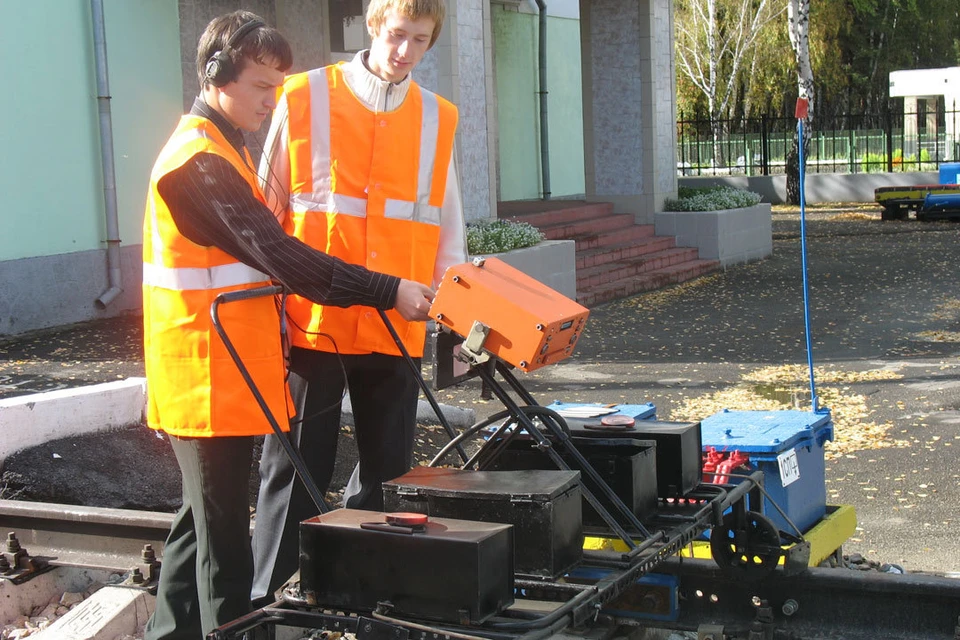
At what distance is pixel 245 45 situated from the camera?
3.27m

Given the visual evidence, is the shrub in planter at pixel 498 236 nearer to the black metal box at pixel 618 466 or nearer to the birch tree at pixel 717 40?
the black metal box at pixel 618 466

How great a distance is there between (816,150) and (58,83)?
79.8 feet

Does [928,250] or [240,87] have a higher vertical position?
[240,87]

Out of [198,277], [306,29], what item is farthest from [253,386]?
[306,29]

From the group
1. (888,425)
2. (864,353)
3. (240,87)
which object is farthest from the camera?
(864,353)

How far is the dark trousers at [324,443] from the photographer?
387cm

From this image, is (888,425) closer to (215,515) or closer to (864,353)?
(864,353)

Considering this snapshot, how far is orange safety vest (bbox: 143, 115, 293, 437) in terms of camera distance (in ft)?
10.9

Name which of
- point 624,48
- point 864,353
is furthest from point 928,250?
point 864,353

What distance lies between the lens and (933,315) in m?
12.8

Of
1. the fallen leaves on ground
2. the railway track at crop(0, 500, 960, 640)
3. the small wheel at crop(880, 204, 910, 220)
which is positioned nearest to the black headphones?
the railway track at crop(0, 500, 960, 640)

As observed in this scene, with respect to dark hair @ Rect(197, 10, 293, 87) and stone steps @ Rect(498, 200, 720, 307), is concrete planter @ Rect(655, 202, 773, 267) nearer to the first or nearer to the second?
stone steps @ Rect(498, 200, 720, 307)

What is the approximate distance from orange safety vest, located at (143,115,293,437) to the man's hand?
15.0 inches

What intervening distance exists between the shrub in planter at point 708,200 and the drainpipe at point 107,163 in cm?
907
